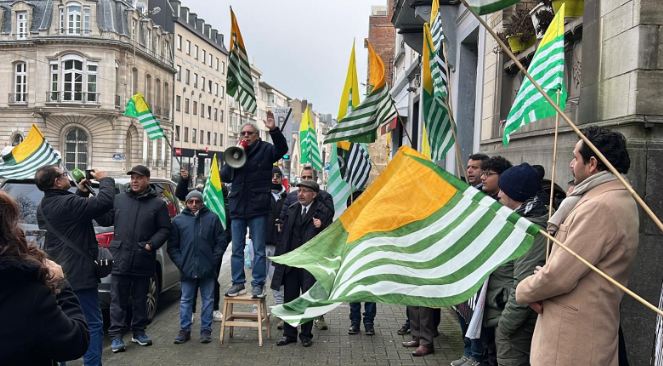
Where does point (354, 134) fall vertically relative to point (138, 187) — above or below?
above

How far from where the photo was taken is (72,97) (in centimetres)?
4781

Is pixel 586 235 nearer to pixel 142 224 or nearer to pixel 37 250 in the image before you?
pixel 37 250

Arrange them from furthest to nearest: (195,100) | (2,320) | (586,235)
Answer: (195,100) → (586,235) → (2,320)

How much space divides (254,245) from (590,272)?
4.43 m

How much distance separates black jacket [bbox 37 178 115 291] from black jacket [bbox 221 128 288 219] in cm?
149

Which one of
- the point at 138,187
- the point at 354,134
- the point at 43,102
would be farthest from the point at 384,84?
the point at 43,102

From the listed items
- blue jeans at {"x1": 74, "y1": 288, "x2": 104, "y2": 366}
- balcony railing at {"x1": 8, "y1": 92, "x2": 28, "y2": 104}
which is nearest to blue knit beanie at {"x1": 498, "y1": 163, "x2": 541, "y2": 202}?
blue jeans at {"x1": 74, "y1": 288, "x2": 104, "y2": 366}

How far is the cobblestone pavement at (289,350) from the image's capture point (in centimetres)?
611

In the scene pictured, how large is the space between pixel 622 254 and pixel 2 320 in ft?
9.26

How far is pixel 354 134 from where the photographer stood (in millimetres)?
6172

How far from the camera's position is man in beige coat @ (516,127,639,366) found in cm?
283

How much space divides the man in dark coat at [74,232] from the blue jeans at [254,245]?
5.28ft

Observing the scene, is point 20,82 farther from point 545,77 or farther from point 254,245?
point 545,77

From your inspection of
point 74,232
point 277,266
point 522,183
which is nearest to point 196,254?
point 277,266
